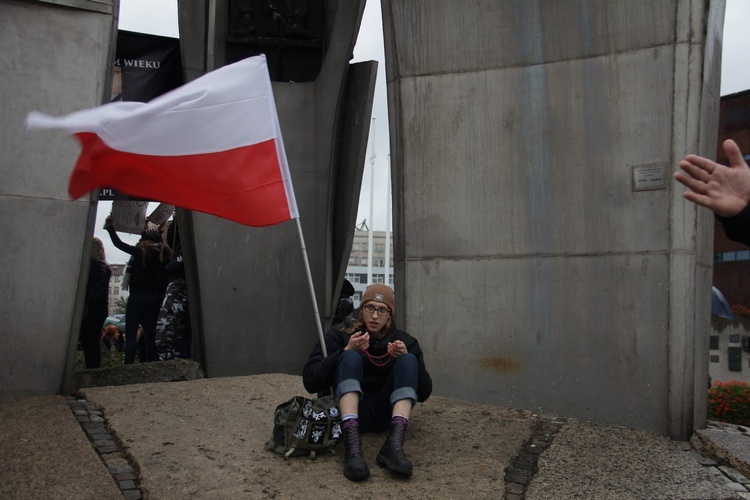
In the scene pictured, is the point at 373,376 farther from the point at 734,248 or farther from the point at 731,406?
the point at 734,248

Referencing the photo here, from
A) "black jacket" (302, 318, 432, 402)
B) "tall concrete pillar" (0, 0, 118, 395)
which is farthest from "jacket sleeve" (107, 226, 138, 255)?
"black jacket" (302, 318, 432, 402)

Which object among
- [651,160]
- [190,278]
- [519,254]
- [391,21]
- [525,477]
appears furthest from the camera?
[190,278]

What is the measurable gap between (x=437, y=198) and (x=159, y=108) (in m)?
2.49

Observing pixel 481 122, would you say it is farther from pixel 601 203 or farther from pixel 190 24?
pixel 190 24

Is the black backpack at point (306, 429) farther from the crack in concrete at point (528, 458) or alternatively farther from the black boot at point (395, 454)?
the crack in concrete at point (528, 458)

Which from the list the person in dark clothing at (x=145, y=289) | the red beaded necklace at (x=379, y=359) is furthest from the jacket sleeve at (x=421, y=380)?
the person in dark clothing at (x=145, y=289)

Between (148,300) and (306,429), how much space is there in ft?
14.2

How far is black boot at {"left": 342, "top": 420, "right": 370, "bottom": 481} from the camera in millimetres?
3953

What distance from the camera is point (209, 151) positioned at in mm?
4500

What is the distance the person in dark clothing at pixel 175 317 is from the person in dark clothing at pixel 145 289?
116 millimetres

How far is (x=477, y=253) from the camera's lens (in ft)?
19.1

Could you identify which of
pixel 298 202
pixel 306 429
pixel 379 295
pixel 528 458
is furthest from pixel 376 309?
pixel 298 202

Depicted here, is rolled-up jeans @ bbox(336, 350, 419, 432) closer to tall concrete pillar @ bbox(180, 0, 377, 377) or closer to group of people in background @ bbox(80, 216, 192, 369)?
group of people in background @ bbox(80, 216, 192, 369)

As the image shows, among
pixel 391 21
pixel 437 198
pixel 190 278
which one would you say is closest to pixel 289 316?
pixel 190 278
